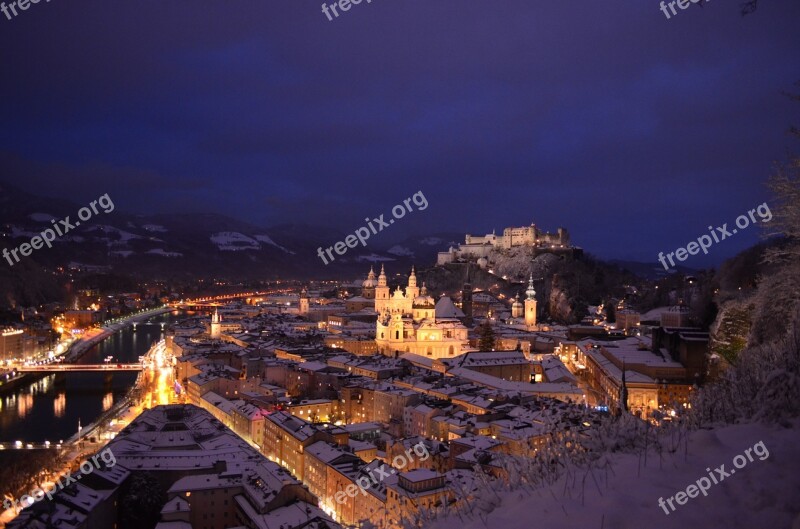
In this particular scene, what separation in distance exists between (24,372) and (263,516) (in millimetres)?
22392

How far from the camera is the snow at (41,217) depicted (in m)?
102

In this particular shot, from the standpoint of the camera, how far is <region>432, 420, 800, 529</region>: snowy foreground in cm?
221

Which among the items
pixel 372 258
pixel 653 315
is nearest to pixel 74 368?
pixel 653 315

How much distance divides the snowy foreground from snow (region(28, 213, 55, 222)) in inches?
4564

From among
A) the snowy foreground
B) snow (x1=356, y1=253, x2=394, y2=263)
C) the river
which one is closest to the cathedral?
the river

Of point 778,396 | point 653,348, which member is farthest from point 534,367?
point 778,396

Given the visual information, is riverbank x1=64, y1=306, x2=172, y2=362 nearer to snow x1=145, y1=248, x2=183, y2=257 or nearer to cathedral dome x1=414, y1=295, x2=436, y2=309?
cathedral dome x1=414, y1=295, x2=436, y2=309

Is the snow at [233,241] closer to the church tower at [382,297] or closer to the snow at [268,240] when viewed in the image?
the snow at [268,240]

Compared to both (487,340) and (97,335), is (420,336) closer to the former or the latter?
(487,340)

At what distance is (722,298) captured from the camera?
16.6 meters

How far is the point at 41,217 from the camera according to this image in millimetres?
103625

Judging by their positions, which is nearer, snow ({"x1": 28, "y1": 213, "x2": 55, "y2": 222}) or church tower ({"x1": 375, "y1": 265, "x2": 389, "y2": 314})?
church tower ({"x1": 375, "y1": 265, "x2": 389, "y2": 314})

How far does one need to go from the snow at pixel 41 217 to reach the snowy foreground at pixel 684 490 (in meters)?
116

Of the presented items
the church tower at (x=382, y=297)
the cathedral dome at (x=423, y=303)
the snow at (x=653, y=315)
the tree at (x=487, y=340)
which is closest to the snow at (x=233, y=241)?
the church tower at (x=382, y=297)
